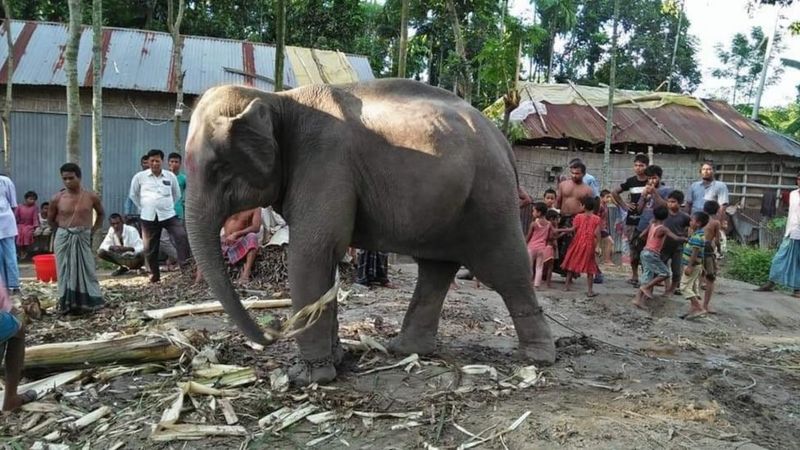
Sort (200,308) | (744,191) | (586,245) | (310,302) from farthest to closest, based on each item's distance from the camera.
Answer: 1. (744,191)
2. (586,245)
3. (200,308)
4. (310,302)

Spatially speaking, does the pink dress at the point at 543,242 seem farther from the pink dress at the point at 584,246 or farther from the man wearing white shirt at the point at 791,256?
the man wearing white shirt at the point at 791,256

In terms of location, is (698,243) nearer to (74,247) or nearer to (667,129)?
(74,247)

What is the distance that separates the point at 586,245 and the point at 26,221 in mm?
10411

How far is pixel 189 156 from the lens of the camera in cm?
402

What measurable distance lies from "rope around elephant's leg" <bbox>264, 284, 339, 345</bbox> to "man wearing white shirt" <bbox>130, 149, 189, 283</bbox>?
17.0 feet

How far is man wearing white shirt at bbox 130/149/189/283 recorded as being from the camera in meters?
8.62

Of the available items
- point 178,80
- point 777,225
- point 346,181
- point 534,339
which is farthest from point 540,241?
point 777,225

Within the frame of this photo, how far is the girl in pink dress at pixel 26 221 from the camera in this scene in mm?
11867

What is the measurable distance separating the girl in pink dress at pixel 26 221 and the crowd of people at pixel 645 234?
371 inches

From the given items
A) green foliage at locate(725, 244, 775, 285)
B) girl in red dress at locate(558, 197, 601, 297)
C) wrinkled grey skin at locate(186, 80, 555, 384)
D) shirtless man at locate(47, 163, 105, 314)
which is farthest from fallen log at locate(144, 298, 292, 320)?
green foliage at locate(725, 244, 775, 285)

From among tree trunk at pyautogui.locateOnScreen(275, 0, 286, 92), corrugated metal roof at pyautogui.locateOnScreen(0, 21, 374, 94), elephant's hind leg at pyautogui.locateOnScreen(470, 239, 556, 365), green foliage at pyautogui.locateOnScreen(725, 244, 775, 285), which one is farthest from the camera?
corrugated metal roof at pyautogui.locateOnScreen(0, 21, 374, 94)

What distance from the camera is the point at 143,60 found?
14141mm

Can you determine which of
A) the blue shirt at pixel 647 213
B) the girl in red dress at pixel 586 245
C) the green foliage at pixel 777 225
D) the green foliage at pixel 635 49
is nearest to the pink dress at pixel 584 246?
the girl in red dress at pixel 586 245

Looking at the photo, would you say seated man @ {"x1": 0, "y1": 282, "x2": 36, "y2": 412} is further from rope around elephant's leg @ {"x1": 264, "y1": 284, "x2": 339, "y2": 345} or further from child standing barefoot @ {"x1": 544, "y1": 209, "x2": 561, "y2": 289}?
child standing barefoot @ {"x1": 544, "y1": 209, "x2": 561, "y2": 289}
